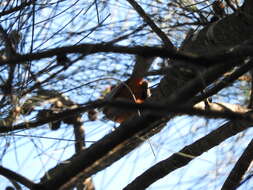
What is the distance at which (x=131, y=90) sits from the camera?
260cm

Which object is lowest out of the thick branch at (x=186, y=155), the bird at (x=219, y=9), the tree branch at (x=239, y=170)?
the tree branch at (x=239, y=170)

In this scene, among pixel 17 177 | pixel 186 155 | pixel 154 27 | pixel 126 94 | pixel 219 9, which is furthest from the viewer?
pixel 126 94

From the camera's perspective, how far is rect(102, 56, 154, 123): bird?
6.45 ft

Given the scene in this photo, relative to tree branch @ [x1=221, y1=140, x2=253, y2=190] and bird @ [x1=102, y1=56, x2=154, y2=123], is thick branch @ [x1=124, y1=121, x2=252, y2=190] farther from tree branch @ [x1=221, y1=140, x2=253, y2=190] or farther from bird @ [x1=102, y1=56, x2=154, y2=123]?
bird @ [x1=102, y1=56, x2=154, y2=123]

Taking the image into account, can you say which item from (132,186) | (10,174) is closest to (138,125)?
(10,174)

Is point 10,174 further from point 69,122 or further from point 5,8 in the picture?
point 5,8

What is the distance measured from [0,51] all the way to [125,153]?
0.71 m

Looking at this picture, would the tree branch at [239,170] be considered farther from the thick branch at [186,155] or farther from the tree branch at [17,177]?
the tree branch at [17,177]

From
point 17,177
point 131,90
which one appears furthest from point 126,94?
point 17,177

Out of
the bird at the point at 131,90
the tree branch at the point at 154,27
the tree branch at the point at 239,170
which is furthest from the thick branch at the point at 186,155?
the tree branch at the point at 154,27

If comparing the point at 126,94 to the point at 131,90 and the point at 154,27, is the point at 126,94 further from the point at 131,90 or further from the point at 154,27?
the point at 154,27

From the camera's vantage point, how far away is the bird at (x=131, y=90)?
1.97 metres

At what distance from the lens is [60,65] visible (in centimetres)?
186

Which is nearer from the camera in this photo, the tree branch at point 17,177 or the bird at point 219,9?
the tree branch at point 17,177
